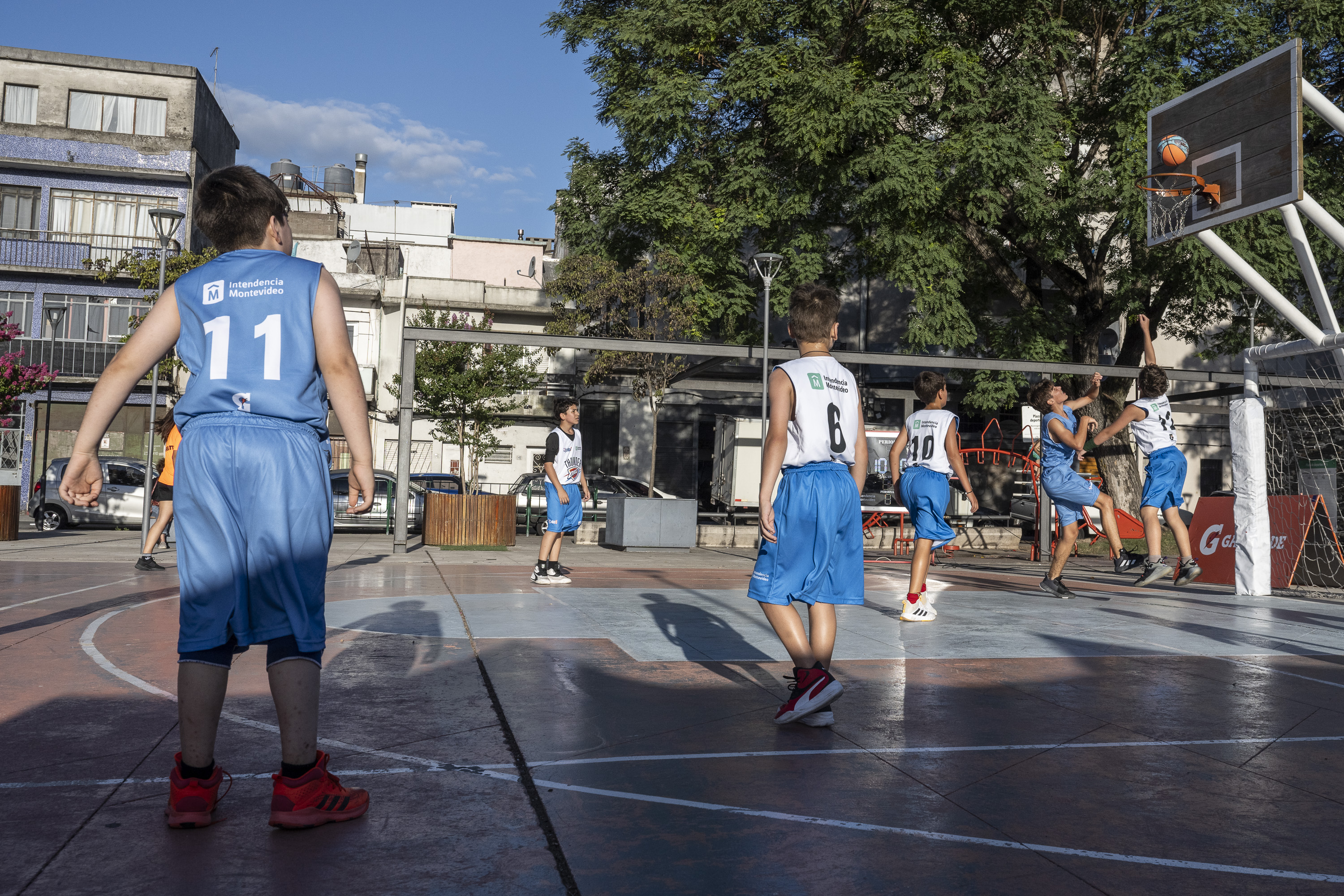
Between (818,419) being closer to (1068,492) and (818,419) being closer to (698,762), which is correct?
(698,762)

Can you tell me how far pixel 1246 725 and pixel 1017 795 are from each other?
1.69 metres

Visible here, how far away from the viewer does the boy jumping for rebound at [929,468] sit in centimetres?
805

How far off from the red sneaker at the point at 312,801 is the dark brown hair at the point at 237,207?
160 centimetres

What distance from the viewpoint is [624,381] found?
35125mm

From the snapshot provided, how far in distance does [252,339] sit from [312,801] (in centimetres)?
134

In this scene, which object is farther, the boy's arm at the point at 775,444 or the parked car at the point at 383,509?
the parked car at the point at 383,509

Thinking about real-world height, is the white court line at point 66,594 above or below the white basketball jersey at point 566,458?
below

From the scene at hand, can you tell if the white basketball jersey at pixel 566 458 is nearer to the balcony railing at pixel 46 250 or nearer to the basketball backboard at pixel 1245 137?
the basketball backboard at pixel 1245 137

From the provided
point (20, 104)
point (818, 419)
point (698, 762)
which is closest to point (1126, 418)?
point (818, 419)

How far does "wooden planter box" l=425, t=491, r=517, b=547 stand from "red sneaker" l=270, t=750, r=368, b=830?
14.4m

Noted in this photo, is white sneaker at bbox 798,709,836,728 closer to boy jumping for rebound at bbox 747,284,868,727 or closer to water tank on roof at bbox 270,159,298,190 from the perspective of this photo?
boy jumping for rebound at bbox 747,284,868,727

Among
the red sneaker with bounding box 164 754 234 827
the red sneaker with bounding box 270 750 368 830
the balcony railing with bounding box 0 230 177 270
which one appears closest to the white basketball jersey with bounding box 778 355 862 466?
the red sneaker with bounding box 270 750 368 830

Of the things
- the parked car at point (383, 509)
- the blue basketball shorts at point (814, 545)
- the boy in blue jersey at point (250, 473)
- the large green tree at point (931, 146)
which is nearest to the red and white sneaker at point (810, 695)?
the blue basketball shorts at point (814, 545)

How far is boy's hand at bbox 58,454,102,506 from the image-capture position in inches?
121
